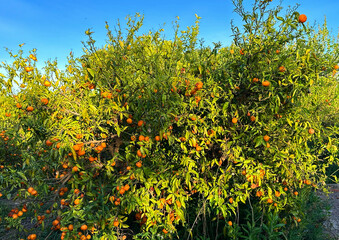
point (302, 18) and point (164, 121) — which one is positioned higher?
point (302, 18)

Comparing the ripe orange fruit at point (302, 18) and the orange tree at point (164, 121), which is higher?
the ripe orange fruit at point (302, 18)

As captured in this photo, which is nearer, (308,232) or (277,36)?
(277,36)

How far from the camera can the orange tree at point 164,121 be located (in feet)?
7.00

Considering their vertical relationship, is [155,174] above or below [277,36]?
below

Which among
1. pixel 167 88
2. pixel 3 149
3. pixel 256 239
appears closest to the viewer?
pixel 167 88

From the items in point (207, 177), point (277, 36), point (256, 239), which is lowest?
point (256, 239)

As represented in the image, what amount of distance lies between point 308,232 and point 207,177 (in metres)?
1.46

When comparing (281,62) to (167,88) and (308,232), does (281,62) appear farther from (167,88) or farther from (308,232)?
(308,232)

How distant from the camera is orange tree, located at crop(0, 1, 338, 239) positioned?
2.13m

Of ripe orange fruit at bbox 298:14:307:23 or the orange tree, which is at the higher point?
ripe orange fruit at bbox 298:14:307:23

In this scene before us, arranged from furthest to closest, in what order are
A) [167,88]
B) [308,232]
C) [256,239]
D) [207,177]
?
[308,232] < [207,177] < [256,239] < [167,88]

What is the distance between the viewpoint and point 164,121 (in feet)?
7.08

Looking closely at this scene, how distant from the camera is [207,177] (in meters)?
2.66

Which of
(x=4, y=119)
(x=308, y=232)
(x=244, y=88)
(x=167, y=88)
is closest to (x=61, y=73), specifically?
(x=167, y=88)
